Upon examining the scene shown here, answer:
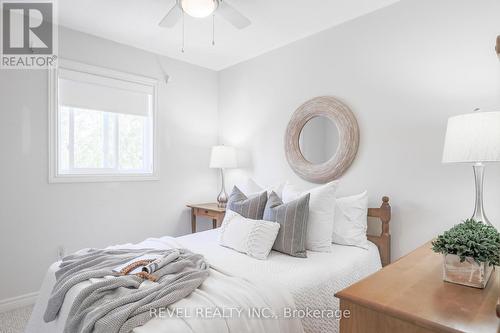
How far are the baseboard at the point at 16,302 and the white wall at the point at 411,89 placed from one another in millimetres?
2736

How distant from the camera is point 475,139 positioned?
5.18ft

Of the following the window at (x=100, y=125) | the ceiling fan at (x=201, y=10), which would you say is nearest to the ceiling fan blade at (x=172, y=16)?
the ceiling fan at (x=201, y=10)

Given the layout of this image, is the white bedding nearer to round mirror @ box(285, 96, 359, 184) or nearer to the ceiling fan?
round mirror @ box(285, 96, 359, 184)

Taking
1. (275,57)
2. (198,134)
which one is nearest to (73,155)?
(198,134)

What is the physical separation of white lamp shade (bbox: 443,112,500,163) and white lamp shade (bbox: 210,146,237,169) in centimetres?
233

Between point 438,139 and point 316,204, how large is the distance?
1003 mm

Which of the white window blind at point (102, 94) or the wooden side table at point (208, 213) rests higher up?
the white window blind at point (102, 94)

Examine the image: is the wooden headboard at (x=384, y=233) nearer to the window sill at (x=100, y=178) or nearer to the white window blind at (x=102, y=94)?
the window sill at (x=100, y=178)

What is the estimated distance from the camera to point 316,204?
2342 mm

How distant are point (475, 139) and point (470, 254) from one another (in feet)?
2.27

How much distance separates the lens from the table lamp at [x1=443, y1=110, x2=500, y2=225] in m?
1.53

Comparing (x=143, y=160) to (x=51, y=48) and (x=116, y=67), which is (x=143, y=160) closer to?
(x=116, y=67)

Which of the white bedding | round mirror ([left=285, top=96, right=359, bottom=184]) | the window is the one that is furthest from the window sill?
round mirror ([left=285, top=96, right=359, bottom=184])

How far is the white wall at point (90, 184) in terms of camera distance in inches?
105
